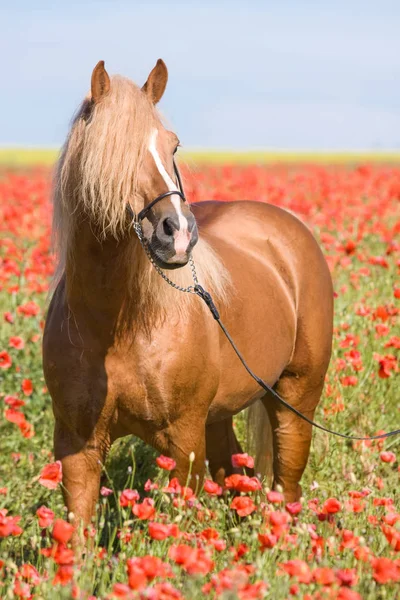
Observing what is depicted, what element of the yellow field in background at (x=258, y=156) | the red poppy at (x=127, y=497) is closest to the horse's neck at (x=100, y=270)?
the red poppy at (x=127, y=497)

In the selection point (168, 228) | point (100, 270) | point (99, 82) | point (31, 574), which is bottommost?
point (31, 574)

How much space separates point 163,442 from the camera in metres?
3.65

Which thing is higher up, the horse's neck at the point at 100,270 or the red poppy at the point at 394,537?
the horse's neck at the point at 100,270

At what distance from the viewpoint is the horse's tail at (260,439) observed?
Result: 16.5ft

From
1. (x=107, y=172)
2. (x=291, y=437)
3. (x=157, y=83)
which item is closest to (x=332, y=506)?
(x=107, y=172)

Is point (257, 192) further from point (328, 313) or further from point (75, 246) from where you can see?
point (75, 246)

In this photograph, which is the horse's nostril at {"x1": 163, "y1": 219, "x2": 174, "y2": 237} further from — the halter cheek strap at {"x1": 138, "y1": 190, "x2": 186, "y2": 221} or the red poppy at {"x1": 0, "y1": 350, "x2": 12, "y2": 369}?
the red poppy at {"x1": 0, "y1": 350, "x2": 12, "y2": 369}

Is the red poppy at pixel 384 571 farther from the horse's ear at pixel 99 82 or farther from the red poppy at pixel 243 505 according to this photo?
the horse's ear at pixel 99 82

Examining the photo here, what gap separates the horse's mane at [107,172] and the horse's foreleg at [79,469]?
2.22 ft

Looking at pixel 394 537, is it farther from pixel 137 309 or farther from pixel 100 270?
pixel 100 270

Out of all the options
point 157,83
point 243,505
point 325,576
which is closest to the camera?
point 325,576

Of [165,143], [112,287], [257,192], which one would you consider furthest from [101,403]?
[257,192]

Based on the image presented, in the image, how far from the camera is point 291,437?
191 inches

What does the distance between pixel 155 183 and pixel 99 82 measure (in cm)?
48
